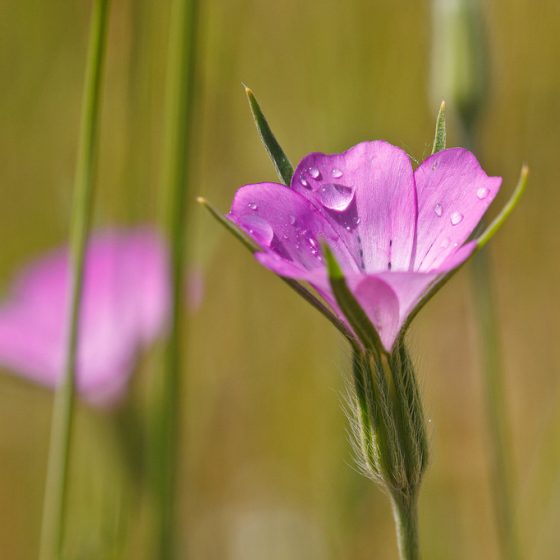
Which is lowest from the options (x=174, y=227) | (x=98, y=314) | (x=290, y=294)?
(x=174, y=227)

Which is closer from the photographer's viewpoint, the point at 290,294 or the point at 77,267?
the point at 77,267

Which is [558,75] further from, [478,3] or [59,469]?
[59,469]

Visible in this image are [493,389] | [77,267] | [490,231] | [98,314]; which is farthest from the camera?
[98,314]

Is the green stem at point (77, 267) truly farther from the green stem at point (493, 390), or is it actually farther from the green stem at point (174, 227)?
the green stem at point (493, 390)

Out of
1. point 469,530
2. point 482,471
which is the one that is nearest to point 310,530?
point 469,530

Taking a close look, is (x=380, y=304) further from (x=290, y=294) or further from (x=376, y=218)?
(x=290, y=294)

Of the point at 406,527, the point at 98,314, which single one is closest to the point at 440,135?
the point at 406,527

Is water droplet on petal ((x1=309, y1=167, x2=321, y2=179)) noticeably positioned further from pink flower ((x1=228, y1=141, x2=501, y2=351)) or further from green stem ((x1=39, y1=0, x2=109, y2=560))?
green stem ((x1=39, y1=0, x2=109, y2=560))

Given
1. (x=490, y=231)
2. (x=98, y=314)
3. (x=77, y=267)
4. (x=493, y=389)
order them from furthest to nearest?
(x=98, y=314) < (x=493, y=389) < (x=77, y=267) < (x=490, y=231)
